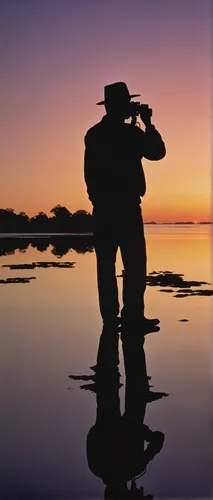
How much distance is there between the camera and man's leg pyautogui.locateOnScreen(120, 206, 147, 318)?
667 centimetres

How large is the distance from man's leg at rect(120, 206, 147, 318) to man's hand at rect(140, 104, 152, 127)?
3.22 feet

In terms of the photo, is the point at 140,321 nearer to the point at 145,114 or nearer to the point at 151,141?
the point at 151,141

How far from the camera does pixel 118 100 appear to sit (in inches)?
260

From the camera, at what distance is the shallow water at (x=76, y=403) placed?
2.79 m

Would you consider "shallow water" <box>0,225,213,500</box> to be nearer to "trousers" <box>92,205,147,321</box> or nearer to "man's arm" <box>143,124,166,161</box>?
"trousers" <box>92,205,147,321</box>

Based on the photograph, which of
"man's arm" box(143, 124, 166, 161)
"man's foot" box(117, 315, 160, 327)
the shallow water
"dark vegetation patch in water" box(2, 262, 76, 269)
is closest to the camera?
the shallow water

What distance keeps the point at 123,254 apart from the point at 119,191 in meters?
0.72

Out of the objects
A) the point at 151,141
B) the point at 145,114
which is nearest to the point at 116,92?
the point at 145,114

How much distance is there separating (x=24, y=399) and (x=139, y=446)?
1.18 metres

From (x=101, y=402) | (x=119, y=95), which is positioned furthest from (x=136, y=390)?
(x=119, y=95)

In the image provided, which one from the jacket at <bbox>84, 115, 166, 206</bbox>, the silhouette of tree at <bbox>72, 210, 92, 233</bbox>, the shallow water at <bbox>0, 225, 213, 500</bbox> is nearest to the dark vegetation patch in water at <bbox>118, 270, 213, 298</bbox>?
the shallow water at <bbox>0, 225, 213, 500</bbox>

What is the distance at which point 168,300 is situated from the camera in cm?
962

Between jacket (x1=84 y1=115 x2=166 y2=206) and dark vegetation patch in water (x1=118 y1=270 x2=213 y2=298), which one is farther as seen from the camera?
dark vegetation patch in water (x1=118 y1=270 x2=213 y2=298)

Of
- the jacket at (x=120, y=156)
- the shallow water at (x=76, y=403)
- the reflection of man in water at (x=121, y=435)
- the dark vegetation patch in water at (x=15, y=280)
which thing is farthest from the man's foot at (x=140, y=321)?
the dark vegetation patch in water at (x=15, y=280)
